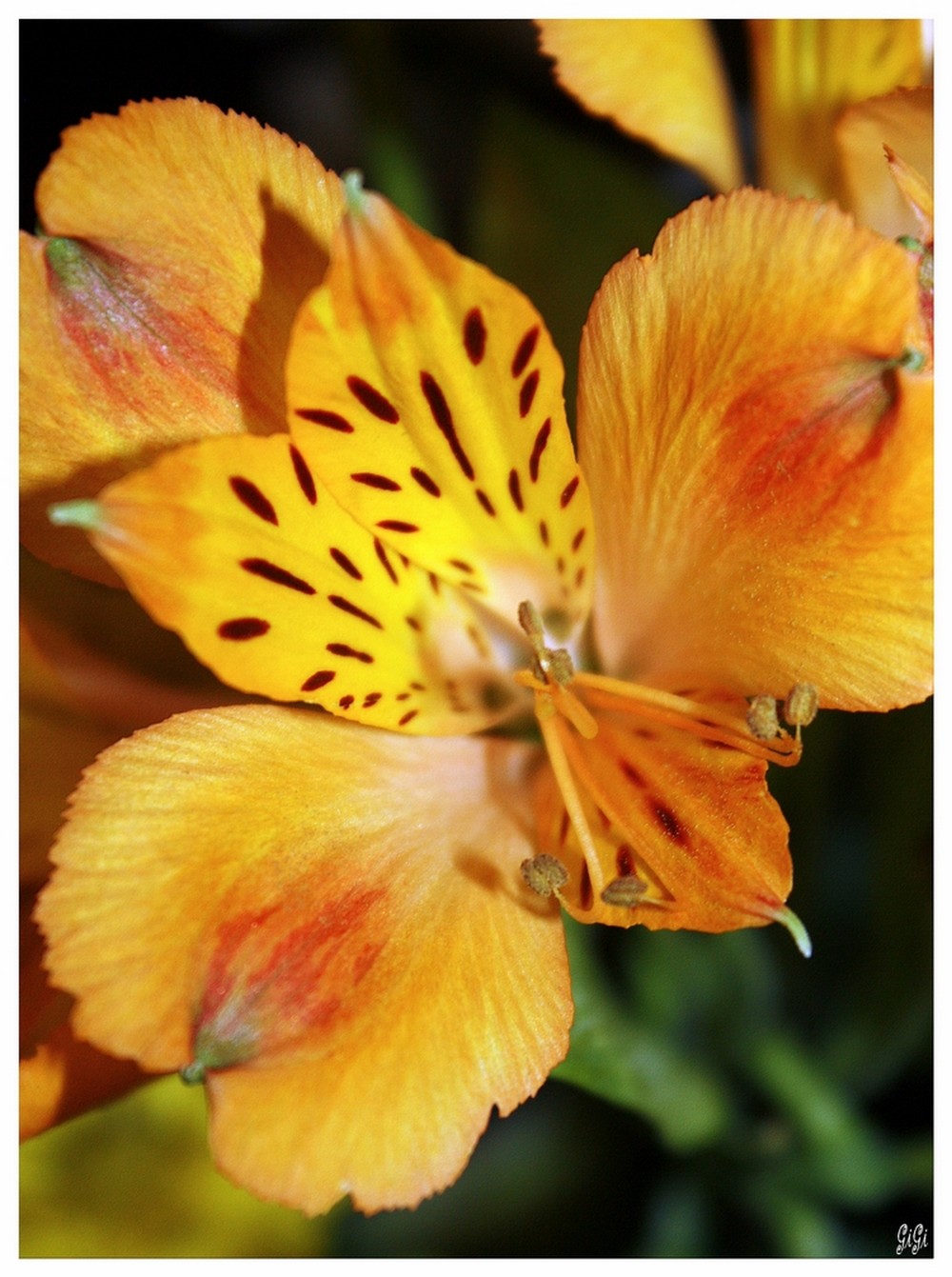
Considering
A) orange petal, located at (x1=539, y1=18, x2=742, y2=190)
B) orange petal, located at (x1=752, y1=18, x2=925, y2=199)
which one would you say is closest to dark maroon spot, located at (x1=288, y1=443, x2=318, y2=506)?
orange petal, located at (x1=539, y1=18, x2=742, y2=190)

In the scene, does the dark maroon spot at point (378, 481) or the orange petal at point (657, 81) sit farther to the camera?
the orange petal at point (657, 81)

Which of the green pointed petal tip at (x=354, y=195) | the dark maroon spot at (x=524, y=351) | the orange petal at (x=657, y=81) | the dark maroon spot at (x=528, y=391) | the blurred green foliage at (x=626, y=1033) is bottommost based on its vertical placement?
the blurred green foliage at (x=626, y=1033)

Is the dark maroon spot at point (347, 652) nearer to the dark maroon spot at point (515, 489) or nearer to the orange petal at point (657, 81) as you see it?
the dark maroon spot at point (515, 489)

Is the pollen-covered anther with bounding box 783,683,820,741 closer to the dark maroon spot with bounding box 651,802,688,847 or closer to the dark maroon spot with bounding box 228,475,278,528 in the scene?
the dark maroon spot with bounding box 651,802,688,847

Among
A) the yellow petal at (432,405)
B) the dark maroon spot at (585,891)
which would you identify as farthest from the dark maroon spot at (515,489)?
the dark maroon spot at (585,891)

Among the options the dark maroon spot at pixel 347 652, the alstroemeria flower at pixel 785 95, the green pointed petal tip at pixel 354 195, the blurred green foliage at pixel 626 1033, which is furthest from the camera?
the blurred green foliage at pixel 626 1033

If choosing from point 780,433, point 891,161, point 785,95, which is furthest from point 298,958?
point 785,95

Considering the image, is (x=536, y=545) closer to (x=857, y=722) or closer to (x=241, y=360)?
(x=241, y=360)
